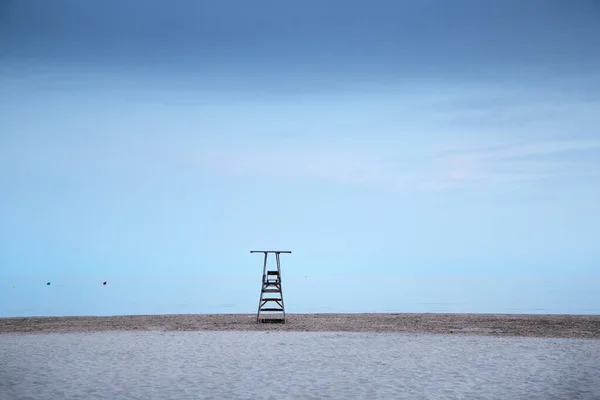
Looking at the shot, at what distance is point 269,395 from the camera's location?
1055cm

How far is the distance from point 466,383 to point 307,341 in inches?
279

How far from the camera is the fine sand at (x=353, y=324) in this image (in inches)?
798

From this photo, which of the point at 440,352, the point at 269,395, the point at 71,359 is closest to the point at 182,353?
the point at 71,359

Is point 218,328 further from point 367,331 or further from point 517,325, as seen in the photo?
point 517,325

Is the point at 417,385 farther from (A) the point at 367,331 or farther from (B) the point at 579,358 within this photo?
(A) the point at 367,331

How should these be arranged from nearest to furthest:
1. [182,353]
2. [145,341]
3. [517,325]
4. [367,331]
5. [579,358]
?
[579,358] → [182,353] → [145,341] → [367,331] → [517,325]

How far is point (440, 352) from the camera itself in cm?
1552

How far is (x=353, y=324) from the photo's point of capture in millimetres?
22406

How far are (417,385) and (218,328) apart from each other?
11.3 m

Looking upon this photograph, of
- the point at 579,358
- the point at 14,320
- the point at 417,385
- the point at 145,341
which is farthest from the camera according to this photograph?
the point at 14,320

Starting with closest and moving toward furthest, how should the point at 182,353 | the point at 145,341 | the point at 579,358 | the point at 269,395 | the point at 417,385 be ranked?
the point at 269,395, the point at 417,385, the point at 579,358, the point at 182,353, the point at 145,341

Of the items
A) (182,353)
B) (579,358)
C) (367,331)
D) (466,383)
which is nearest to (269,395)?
(466,383)

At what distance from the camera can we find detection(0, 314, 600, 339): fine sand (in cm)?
2028

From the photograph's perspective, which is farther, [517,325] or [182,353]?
[517,325]
